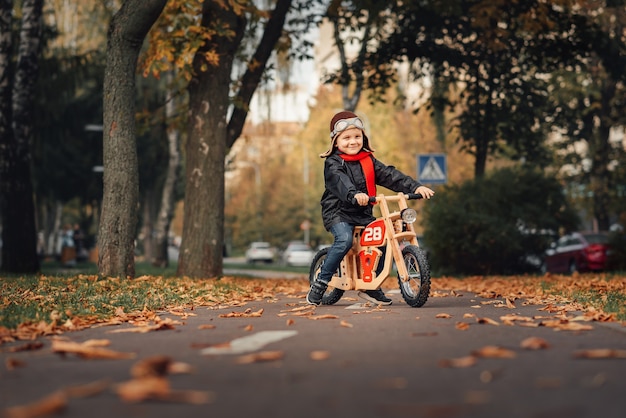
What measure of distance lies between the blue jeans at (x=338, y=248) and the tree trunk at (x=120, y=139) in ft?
19.3

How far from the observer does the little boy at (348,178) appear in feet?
33.9

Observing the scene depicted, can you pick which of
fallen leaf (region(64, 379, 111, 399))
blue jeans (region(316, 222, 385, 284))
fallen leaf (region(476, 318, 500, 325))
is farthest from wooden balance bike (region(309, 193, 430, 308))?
fallen leaf (region(64, 379, 111, 399))

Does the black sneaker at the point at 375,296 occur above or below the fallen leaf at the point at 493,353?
above

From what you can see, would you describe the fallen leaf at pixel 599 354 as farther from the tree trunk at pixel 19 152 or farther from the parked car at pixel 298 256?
the parked car at pixel 298 256

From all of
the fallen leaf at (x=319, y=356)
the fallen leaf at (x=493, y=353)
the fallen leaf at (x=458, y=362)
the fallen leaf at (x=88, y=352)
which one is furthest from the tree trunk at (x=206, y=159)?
the fallen leaf at (x=458, y=362)

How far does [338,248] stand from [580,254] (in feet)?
69.3

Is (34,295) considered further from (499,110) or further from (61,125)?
(61,125)

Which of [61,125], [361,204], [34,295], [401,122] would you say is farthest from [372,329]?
[401,122]

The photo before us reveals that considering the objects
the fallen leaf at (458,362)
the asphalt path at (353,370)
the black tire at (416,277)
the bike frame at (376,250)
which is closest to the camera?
the asphalt path at (353,370)

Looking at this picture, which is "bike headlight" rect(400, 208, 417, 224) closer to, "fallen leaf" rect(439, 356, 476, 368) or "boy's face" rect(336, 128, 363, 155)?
"boy's face" rect(336, 128, 363, 155)

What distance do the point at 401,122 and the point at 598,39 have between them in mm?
24212

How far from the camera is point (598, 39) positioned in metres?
25.0

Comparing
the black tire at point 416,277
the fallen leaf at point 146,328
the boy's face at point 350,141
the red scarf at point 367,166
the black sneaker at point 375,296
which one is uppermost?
the boy's face at point 350,141

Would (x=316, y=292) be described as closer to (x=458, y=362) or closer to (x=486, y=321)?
(x=486, y=321)
